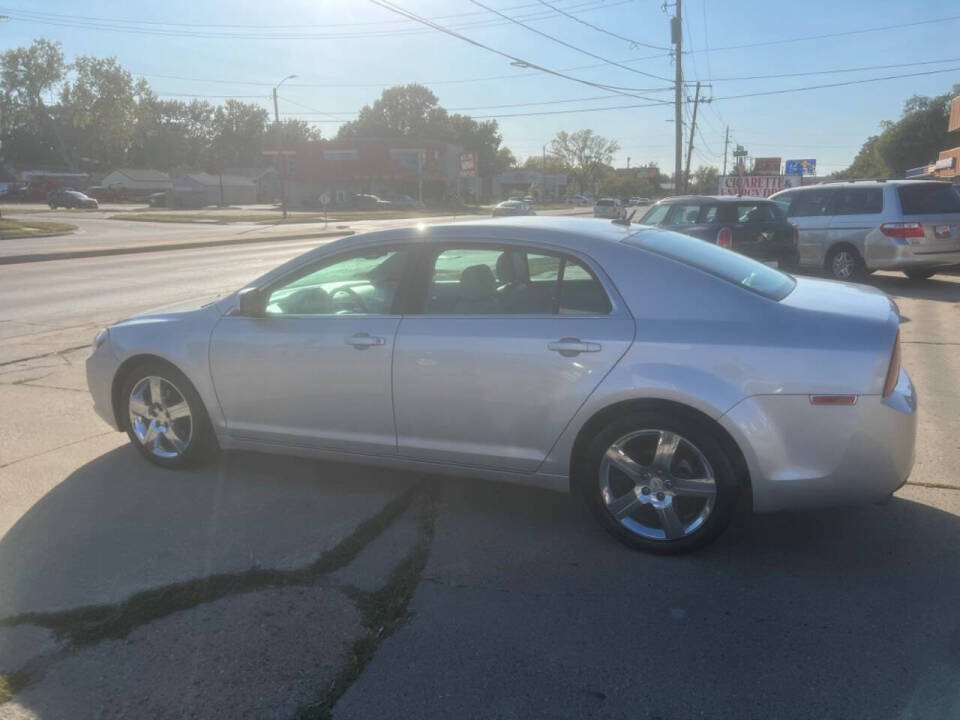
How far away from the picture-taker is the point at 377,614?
3361mm

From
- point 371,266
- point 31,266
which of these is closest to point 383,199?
point 31,266

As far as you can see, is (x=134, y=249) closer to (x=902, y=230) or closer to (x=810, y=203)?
(x=810, y=203)

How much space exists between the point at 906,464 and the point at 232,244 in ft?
90.4

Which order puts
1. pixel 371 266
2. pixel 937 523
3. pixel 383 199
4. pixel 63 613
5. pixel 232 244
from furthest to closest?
1. pixel 383 199
2. pixel 232 244
3. pixel 371 266
4. pixel 937 523
5. pixel 63 613

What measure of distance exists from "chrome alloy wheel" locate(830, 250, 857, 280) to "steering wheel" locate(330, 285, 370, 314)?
11.2 metres

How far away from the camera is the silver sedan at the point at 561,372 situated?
11.7ft

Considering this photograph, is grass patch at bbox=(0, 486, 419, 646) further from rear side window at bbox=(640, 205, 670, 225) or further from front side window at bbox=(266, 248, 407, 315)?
rear side window at bbox=(640, 205, 670, 225)

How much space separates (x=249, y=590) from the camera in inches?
140

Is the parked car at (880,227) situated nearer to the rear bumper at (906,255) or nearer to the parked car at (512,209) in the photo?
the rear bumper at (906,255)

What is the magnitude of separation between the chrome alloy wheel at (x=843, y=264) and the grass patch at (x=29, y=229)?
92.9ft

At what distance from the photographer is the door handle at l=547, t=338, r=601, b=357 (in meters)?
3.80

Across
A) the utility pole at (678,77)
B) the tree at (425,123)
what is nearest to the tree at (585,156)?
the tree at (425,123)

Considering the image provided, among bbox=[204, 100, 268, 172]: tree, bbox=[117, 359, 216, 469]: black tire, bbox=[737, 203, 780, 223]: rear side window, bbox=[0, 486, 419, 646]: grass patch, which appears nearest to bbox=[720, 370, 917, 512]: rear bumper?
bbox=[0, 486, 419, 646]: grass patch

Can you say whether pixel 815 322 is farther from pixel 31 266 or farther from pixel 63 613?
pixel 31 266
